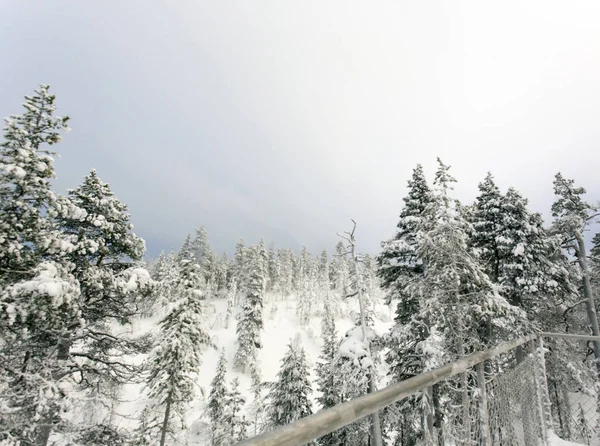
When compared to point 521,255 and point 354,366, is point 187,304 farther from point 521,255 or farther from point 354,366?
point 521,255

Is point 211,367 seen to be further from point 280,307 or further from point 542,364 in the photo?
point 542,364

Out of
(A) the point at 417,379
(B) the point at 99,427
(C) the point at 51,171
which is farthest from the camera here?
(B) the point at 99,427

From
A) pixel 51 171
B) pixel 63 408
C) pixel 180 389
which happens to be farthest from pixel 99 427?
pixel 51 171

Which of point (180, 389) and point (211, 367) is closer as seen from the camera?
point (180, 389)

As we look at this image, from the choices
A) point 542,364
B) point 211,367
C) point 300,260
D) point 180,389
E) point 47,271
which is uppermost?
point 300,260

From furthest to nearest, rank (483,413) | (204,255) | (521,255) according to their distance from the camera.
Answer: (204,255)
(521,255)
(483,413)

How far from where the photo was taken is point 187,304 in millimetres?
15984

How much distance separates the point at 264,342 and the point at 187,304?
41396mm

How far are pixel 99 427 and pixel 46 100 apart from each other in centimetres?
Result: 1038

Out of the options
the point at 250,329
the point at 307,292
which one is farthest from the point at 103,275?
the point at 307,292

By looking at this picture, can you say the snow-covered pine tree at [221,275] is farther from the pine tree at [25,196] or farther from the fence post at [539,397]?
the fence post at [539,397]

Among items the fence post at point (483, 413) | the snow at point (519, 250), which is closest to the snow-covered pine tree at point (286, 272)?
the snow at point (519, 250)

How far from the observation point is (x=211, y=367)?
45.3 meters

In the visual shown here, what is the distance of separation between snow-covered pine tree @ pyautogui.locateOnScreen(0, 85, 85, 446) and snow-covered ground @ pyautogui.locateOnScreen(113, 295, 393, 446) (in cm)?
2871
